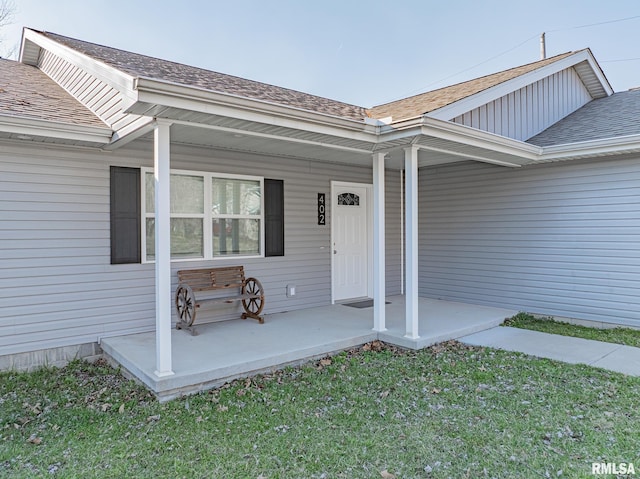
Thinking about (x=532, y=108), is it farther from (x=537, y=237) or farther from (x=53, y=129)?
(x=53, y=129)

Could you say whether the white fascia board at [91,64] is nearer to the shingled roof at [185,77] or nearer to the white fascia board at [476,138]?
the shingled roof at [185,77]

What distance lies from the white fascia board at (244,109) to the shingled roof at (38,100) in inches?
63.8

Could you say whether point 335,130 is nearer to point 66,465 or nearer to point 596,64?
point 66,465

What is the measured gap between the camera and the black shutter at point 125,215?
17.1 ft

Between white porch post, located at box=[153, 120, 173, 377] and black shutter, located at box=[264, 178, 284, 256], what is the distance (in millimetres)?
2691

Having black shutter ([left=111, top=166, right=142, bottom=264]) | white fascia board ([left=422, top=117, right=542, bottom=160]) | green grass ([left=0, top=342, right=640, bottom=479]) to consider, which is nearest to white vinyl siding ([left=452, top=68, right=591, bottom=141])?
white fascia board ([left=422, top=117, right=542, bottom=160])

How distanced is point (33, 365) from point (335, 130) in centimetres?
411

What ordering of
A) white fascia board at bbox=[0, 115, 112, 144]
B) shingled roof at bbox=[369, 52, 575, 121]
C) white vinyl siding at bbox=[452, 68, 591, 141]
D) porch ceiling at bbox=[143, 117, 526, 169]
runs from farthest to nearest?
white vinyl siding at bbox=[452, 68, 591, 141] < shingled roof at bbox=[369, 52, 575, 121] < porch ceiling at bbox=[143, 117, 526, 169] < white fascia board at bbox=[0, 115, 112, 144]

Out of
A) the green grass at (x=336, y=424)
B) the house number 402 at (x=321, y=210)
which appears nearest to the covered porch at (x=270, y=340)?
the green grass at (x=336, y=424)

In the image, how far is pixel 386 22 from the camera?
20031 millimetres

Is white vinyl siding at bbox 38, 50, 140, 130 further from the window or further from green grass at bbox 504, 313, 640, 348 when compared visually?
green grass at bbox 504, 313, 640, 348

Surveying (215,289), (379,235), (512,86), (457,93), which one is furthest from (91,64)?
(512,86)

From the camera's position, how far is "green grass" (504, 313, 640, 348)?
5.64 m

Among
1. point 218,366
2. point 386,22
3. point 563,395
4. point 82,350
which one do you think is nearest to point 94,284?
point 82,350
